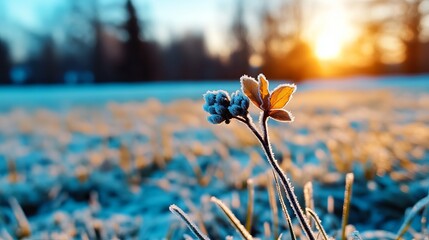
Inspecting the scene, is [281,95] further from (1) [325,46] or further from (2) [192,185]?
(1) [325,46]

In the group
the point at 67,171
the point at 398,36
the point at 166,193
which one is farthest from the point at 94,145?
the point at 398,36

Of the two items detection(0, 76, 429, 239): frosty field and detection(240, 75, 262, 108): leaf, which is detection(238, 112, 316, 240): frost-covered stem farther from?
detection(0, 76, 429, 239): frosty field

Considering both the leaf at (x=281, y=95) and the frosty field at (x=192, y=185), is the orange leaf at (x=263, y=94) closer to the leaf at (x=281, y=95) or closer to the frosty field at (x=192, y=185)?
the leaf at (x=281, y=95)

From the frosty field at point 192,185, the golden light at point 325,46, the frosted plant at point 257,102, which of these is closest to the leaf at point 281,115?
the frosted plant at point 257,102

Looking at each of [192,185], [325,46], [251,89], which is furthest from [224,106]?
[325,46]

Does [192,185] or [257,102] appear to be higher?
[257,102]

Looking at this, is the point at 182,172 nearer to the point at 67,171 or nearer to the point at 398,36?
the point at 67,171
